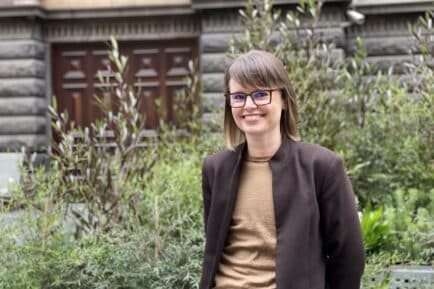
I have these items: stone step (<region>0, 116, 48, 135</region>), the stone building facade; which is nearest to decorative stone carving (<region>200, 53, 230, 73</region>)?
the stone building facade

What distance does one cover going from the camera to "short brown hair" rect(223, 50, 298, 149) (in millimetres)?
2051

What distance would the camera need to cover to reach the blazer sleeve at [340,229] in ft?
6.68

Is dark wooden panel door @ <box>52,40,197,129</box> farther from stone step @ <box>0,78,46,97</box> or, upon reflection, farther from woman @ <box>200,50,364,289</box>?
→ woman @ <box>200,50,364,289</box>

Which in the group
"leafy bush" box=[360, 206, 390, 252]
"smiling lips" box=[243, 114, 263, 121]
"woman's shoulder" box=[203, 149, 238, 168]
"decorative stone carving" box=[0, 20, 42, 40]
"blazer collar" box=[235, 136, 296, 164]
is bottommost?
"leafy bush" box=[360, 206, 390, 252]

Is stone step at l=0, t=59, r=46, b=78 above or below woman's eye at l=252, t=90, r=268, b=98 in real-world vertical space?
above

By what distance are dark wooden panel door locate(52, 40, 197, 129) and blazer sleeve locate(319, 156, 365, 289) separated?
9.62 meters

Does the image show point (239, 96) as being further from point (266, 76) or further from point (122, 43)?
point (122, 43)

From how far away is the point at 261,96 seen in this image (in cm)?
206

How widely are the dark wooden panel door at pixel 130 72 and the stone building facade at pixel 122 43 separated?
19 mm

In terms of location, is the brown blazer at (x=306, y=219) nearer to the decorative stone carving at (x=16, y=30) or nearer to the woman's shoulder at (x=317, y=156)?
the woman's shoulder at (x=317, y=156)

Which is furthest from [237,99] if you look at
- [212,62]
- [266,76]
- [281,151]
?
[212,62]

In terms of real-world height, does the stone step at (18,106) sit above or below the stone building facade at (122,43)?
below

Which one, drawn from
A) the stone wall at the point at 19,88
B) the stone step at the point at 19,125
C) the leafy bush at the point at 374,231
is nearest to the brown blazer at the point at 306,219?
the leafy bush at the point at 374,231

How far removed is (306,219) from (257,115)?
0.38 meters
